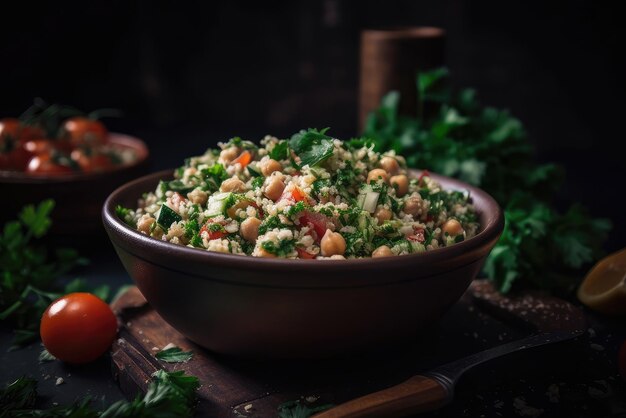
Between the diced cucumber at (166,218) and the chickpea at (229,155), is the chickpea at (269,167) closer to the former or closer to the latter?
the chickpea at (229,155)

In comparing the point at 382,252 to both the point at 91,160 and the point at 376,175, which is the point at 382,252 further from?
the point at 91,160

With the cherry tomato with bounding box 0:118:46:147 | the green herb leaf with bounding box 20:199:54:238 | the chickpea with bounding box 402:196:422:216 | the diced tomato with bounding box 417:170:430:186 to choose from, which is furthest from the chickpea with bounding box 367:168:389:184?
the cherry tomato with bounding box 0:118:46:147

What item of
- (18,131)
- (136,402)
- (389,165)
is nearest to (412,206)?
(389,165)

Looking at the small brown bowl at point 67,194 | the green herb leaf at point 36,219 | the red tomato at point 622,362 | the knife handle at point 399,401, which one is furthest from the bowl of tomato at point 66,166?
the red tomato at point 622,362

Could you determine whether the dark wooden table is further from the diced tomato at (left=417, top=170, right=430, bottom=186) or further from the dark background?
the dark background

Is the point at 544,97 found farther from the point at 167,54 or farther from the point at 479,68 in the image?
the point at 167,54
